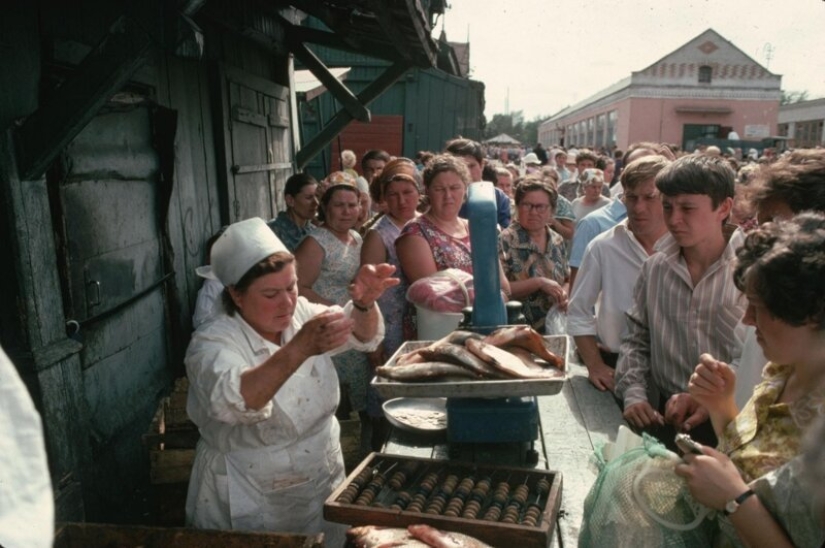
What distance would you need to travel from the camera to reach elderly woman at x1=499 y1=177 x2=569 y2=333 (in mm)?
4379

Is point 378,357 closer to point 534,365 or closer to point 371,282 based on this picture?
point 371,282

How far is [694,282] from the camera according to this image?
108 inches

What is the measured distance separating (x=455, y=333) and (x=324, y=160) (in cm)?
1255

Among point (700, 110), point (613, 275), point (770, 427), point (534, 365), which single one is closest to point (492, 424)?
point (534, 365)

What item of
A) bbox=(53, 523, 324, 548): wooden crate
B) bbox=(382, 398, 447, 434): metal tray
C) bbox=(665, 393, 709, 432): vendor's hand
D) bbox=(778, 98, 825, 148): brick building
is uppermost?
bbox=(778, 98, 825, 148): brick building

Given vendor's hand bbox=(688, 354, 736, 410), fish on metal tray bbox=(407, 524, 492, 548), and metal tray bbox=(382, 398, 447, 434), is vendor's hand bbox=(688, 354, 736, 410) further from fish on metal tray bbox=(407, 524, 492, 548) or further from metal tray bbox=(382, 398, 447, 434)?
metal tray bbox=(382, 398, 447, 434)

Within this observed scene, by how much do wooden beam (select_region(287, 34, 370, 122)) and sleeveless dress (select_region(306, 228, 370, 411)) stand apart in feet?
13.1

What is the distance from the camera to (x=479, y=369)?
7.38ft

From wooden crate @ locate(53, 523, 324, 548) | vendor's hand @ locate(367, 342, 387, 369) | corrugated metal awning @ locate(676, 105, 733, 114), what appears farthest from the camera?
corrugated metal awning @ locate(676, 105, 733, 114)

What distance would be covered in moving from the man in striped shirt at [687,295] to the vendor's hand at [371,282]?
1148 mm

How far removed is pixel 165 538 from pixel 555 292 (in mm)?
2832

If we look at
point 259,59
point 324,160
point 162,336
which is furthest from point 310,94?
point 162,336

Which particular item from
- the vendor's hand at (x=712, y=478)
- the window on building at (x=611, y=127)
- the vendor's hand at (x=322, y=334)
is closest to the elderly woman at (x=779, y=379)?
the vendor's hand at (x=712, y=478)

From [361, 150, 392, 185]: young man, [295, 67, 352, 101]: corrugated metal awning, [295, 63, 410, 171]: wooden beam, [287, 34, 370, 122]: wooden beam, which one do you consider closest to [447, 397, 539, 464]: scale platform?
[361, 150, 392, 185]: young man
